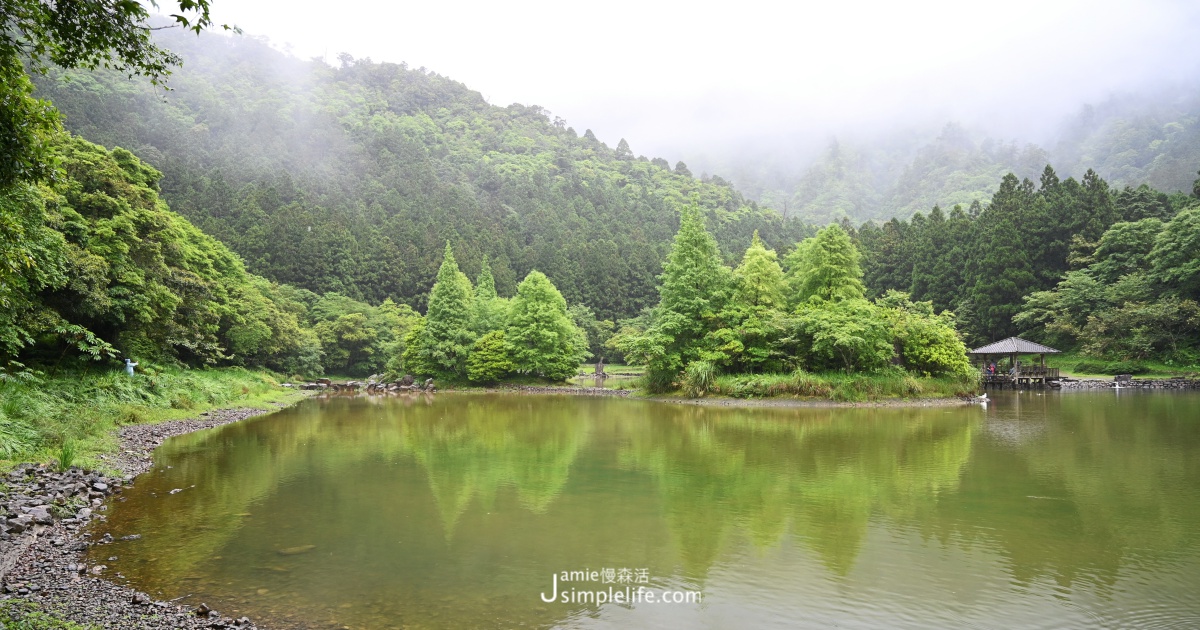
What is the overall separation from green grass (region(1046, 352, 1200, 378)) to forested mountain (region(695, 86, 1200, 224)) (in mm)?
54039

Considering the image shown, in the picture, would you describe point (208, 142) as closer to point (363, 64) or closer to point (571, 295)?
point (571, 295)

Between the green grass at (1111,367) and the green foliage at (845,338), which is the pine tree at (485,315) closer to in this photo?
the green foliage at (845,338)

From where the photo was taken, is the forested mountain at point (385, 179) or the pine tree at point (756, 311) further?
the forested mountain at point (385, 179)

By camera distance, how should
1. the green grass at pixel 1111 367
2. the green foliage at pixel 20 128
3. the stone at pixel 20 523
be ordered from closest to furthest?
the green foliage at pixel 20 128 → the stone at pixel 20 523 → the green grass at pixel 1111 367

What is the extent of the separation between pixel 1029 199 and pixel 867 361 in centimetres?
3593

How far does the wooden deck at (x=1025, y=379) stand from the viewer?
35.6 metres

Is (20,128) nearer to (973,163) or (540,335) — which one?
(540,335)

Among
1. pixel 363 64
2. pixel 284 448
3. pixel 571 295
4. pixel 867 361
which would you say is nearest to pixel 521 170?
pixel 571 295

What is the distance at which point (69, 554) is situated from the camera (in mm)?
7051

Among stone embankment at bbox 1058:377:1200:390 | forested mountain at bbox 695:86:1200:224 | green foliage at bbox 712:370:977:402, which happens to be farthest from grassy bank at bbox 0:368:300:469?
forested mountain at bbox 695:86:1200:224

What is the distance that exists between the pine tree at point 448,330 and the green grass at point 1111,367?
3713 cm

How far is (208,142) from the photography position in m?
92.9

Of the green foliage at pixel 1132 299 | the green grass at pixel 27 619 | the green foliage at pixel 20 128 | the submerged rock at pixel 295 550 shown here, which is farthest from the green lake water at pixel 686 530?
the green foliage at pixel 1132 299

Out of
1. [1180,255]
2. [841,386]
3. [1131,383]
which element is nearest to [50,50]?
[841,386]
